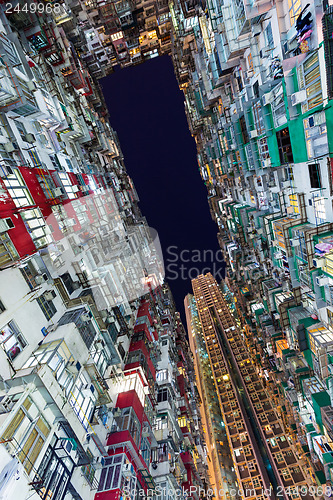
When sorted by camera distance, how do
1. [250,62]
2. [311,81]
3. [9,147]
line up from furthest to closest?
1. [250,62]
2. [9,147]
3. [311,81]

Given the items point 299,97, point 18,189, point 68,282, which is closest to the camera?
point 299,97

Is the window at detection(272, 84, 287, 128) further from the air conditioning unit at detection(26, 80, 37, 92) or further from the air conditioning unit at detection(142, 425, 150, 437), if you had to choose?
the air conditioning unit at detection(142, 425, 150, 437)

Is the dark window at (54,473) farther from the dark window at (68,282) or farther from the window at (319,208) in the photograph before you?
the window at (319,208)

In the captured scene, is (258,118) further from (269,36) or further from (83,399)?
(83,399)

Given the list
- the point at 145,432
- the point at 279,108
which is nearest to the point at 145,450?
the point at 145,432

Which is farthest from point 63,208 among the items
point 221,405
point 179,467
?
point 221,405

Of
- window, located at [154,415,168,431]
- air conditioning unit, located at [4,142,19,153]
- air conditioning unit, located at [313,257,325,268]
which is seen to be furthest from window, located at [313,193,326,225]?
window, located at [154,415,168,431]

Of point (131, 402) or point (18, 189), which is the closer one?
point (18, 189)

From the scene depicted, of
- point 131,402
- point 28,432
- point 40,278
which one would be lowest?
point 131,402
